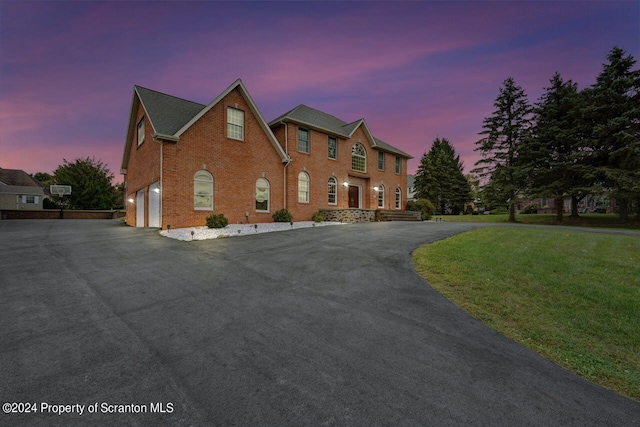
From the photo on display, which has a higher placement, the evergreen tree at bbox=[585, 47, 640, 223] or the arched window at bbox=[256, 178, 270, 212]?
the evergreen tree at bbox=[585, 47, 640, 223]

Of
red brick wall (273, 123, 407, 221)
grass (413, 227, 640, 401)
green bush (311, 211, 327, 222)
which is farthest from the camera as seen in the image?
red brick wall (273, 123, 407, 221)

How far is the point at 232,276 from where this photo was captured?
5484 millimetres

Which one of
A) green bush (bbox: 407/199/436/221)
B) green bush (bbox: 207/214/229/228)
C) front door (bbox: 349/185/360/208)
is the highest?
front door (bbox: 349/185/360/208)

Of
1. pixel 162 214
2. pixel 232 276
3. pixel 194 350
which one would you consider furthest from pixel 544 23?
pixel 162 214

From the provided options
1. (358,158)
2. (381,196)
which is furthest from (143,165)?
(381,196)

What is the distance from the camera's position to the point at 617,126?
19219mm

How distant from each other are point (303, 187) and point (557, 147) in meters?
24.5

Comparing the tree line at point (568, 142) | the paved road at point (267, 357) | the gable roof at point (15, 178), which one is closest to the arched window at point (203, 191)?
the paved road at point (267, 357)

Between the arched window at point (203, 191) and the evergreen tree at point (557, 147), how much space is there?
26288 mm

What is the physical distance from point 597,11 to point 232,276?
23.4m

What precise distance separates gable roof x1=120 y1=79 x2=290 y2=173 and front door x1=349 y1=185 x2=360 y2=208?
309 inches

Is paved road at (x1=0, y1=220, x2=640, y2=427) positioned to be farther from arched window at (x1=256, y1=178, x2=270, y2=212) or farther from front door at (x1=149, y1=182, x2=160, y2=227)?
arched window at (x1=256, y1=178, x2=270, y2=212)

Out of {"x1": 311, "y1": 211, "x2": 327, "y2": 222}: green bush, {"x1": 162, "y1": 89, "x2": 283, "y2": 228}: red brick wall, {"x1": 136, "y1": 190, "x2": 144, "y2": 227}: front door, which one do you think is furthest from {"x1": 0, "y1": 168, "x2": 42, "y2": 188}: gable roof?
{"x1": 311, "y1": 211, "x2": 327, "y2": 222}: green bush

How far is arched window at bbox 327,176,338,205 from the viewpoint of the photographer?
21.0m
